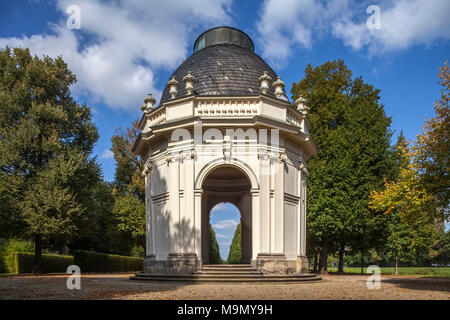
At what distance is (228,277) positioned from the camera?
13539 mm

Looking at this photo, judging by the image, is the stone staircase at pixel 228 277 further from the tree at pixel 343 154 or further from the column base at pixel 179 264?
the tree at pixel 343 154

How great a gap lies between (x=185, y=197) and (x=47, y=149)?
11.6m

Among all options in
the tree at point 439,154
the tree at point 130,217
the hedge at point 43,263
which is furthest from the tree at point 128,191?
the tree at point 439,154

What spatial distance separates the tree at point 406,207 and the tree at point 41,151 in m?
16.4

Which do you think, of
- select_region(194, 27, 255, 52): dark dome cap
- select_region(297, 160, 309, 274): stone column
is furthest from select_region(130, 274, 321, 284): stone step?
Result: select_region(194, 27, 255, 52): dark dome cap

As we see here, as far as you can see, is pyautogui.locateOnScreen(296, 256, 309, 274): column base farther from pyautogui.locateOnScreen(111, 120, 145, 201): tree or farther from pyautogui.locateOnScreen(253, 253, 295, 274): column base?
pyautogui.locateOnScreen(111, 120, 145, 201): tree

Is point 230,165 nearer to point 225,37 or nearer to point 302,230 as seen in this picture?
point 302,230

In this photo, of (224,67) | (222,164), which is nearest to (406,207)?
(222,164)

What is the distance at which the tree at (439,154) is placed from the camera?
38.4ft

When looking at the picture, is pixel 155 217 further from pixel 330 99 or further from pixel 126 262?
pixel 126 262

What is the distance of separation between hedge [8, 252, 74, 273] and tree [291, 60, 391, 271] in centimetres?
1743

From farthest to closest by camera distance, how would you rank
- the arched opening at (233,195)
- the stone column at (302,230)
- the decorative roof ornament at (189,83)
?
the arched opening at (233,195) < the stone column at (302,230) < the decorative roof ornament at (189,83)

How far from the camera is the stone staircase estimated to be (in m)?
13.4

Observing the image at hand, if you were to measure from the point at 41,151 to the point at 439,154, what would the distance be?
20619mm
